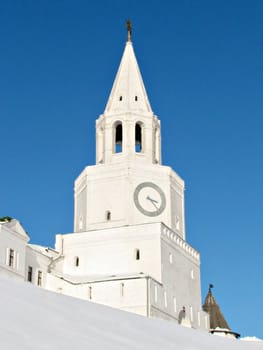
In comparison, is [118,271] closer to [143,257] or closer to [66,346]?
[143,257]

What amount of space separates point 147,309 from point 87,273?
6.22m

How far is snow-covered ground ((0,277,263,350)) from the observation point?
6996mm

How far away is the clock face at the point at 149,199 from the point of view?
156 ft

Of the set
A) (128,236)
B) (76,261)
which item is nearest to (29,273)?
(76,261)

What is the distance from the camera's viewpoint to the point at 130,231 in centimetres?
4597

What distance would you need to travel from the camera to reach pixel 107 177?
4841 cm

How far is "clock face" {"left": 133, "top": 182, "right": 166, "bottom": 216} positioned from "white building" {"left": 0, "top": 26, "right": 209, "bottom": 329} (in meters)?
0.07

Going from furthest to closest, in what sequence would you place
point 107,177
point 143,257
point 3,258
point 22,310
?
point 107,177 → point 143,257 → point 3,258 → point 22,310

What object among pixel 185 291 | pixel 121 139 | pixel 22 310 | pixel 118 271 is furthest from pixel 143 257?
pixel 22 310

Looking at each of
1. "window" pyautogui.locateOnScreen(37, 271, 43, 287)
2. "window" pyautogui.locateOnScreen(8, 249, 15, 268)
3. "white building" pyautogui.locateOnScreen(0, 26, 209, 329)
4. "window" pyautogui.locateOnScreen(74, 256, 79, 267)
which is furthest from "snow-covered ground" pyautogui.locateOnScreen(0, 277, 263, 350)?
"window" pyautogui.locateOnScreen(74, 256, 79, 267)

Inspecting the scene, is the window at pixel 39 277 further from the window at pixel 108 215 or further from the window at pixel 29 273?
the window at pixel 108 215

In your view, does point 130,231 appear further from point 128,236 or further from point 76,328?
point 76,328

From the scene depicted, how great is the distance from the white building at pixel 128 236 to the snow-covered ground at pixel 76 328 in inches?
1265

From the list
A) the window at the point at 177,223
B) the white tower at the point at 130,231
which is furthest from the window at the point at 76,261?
the window at the point at 177,223
